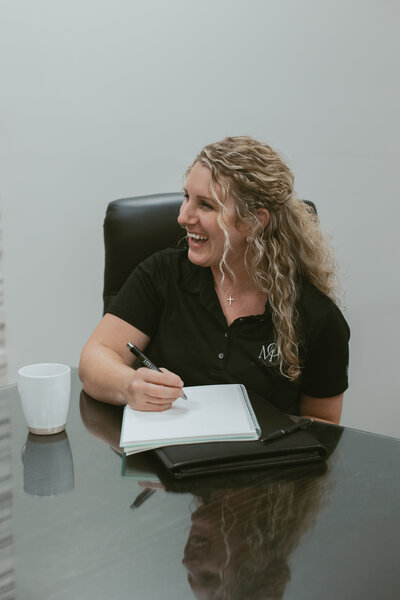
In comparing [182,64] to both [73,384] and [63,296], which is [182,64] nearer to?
[63,296]

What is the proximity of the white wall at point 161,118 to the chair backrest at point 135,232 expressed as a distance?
2.02 ft

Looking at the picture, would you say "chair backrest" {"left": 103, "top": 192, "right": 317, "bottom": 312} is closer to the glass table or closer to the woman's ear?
the woman's ear

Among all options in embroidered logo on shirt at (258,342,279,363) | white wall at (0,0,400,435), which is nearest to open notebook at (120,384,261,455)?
embroidered logo on shirt at (258,342,279,363)

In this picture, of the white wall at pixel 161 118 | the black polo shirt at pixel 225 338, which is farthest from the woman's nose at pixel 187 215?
the white wall at pixel 161 118

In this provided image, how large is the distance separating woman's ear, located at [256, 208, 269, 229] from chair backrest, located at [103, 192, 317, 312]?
28 centimetres

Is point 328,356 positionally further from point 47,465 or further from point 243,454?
point 47,465

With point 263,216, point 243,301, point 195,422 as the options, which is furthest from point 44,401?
point 263,216

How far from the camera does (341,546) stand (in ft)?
2.65

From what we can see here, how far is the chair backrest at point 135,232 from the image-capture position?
68.1 inches

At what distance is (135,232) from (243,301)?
37 cm

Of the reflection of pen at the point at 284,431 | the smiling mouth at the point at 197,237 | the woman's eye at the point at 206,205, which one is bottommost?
the reflection of pen at the point at 284,431

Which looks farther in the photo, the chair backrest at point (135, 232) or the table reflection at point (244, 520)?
the chair backrest at point (135, 232)

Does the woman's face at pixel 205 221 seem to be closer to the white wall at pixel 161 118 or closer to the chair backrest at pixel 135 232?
the chair backrest at pixel 135 232

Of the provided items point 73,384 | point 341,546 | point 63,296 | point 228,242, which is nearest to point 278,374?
point 228,242
